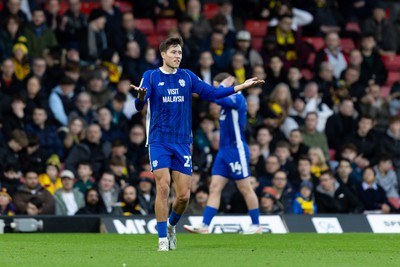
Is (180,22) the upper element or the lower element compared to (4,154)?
upper

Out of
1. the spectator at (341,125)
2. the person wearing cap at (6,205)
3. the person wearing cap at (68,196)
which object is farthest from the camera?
the spectator at (341,125)

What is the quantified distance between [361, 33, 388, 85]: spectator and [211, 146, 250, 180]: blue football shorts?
8.23 m

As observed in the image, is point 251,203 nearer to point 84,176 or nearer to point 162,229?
point 84,176

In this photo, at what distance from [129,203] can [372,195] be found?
15.3ft

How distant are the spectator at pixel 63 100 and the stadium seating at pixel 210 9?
18.4 ft

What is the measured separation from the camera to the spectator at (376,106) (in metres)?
24.1

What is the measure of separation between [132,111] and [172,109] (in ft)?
27.8

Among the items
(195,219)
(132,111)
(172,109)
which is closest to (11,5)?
(132,111)

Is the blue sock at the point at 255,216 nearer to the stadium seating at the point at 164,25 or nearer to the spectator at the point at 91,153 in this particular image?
the spectator at the point at 91,153

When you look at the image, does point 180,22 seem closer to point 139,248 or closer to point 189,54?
point 189,54

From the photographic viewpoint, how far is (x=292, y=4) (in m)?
26.9

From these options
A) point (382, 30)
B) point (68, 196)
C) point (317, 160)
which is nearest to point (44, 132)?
point (68, 196)

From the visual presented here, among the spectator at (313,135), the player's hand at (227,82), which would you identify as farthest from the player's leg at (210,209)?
the spectator at (313,135)

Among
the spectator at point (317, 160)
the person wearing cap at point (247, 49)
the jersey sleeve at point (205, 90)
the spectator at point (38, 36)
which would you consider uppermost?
the spectator at point (38, 36)
